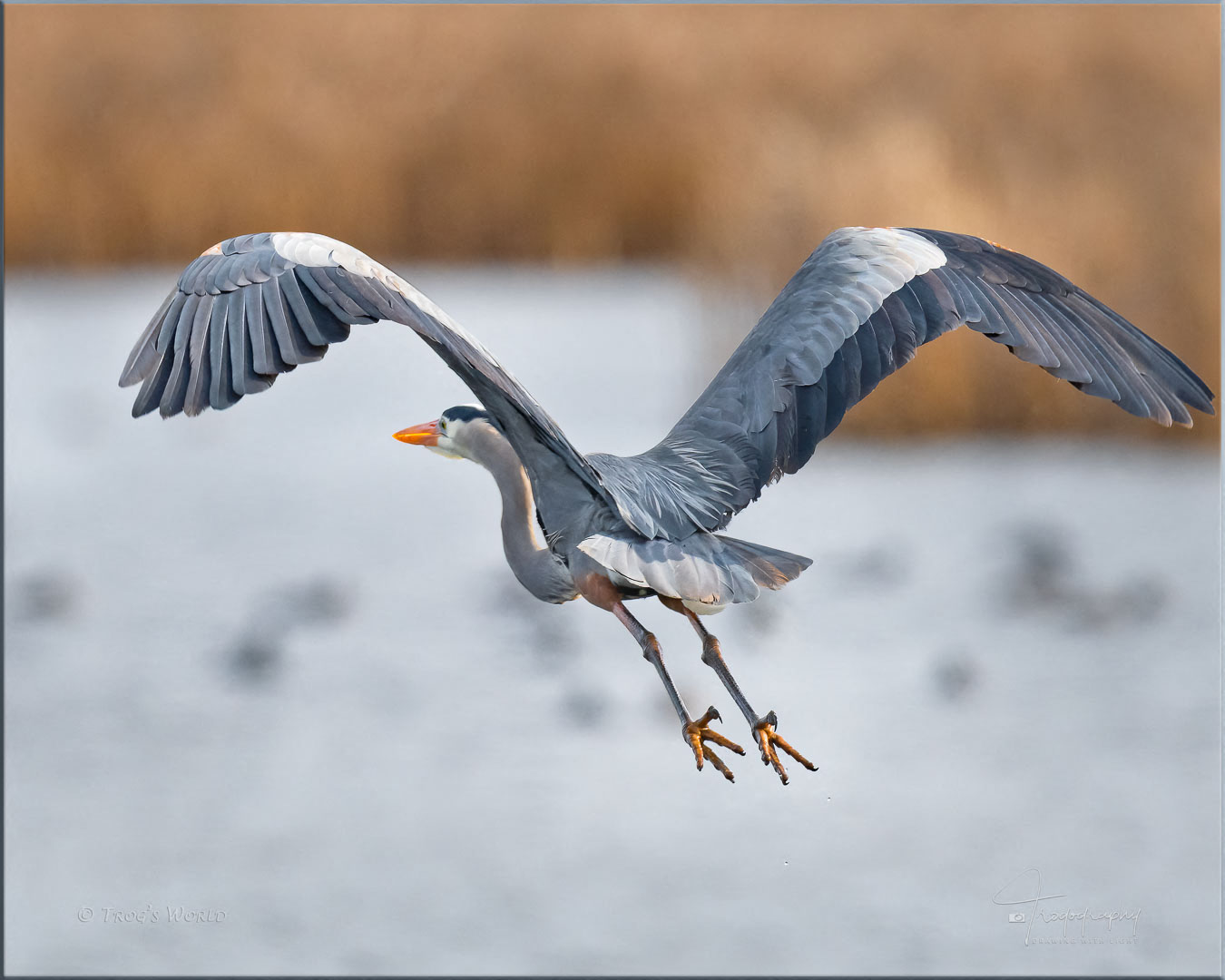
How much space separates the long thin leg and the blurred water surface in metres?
4.89

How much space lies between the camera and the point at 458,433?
3.40 metres

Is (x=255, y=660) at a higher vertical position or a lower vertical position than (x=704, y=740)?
higher

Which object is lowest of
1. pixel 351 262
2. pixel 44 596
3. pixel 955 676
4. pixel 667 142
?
pixel 351 262

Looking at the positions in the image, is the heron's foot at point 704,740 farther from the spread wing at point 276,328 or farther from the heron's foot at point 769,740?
the spread wing at point 276,328

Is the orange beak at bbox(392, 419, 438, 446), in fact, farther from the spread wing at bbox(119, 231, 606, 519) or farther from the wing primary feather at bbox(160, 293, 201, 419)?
the wing primary feather at bbox(160, 293, 201, 419)

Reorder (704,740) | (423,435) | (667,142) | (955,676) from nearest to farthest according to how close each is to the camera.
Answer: (704,740)
(423,435)
(955,676)
(667,142)

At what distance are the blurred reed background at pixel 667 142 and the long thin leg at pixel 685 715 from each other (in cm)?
602

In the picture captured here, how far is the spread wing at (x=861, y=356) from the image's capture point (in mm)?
3498

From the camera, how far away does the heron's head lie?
11.1ft

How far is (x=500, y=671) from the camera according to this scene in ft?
32.0

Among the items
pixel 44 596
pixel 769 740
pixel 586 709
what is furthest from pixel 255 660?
pixel 769 740

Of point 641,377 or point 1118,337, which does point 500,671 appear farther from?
point 1118,337

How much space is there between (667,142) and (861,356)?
29.3 feet

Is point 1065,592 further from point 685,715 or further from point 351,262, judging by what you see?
point 351,262
